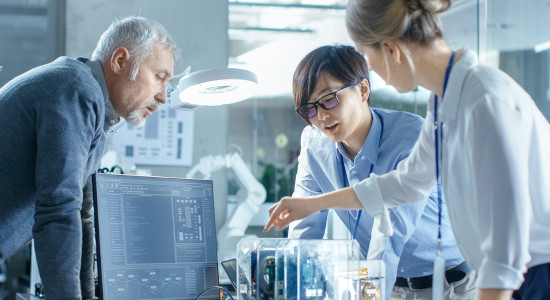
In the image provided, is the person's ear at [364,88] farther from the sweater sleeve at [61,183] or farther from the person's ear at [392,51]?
the sweater sleeve at [61,183]

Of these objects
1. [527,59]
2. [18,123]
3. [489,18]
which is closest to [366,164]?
[18,123]

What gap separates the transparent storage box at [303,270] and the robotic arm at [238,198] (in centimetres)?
252

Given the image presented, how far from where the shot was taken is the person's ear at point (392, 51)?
3.67ft

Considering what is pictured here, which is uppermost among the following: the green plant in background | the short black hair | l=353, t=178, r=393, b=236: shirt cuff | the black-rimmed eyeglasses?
the short black hair

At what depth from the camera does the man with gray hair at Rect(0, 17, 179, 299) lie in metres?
1.22

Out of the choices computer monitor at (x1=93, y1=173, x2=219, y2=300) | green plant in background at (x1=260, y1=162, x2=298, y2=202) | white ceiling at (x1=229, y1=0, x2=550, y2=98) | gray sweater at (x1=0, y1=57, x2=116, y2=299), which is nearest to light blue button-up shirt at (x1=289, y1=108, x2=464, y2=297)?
computer monitor at (x1=93, y1=173, x2=219, y2=300)

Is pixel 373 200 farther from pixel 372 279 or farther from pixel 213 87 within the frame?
pixel 213 87

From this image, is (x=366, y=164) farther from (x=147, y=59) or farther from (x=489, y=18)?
(x=489, y=18)

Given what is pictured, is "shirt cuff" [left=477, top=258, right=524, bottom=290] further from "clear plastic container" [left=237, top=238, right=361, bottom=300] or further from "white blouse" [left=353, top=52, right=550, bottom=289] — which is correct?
"clear plastic container" [left=237, top=238, right=361, bottom=300]

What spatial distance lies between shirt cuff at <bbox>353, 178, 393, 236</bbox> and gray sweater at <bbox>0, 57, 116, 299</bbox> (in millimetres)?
654

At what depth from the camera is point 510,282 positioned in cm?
91

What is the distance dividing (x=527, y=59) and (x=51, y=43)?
9.58ft

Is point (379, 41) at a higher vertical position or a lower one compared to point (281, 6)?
lower

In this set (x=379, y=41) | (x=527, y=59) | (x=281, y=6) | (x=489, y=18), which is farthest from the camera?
(x=281, y=6)
